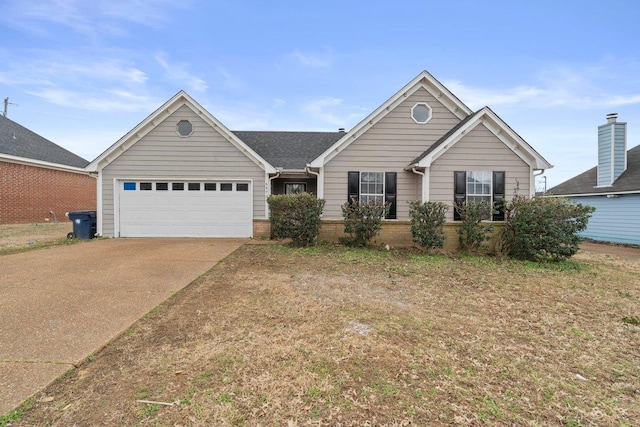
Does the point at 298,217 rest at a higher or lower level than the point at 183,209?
lower

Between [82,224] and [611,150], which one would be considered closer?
[82,224]

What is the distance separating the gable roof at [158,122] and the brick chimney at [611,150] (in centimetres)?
1507

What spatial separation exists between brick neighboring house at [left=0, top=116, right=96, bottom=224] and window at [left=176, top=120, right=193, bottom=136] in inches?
277

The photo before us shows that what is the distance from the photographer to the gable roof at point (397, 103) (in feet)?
37.2

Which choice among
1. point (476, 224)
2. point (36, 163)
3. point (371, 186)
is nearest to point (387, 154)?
point (371, 186)

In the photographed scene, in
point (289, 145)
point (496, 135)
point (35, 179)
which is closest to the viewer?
point (496, 135)

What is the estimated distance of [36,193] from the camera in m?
17.6

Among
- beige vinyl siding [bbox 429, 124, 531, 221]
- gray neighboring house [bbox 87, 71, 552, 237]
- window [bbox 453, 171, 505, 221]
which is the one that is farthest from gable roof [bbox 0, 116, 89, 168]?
window [bbox 453, 171, 505, 221]

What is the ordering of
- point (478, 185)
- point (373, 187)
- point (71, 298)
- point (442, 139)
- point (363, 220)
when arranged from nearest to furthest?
point (71, 298) → point (363, 220) → point (478, 185) → point (442, 139) → point (373, 187)

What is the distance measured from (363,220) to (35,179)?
1937 cm

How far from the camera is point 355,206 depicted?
32.2 ft

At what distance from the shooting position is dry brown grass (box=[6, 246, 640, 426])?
2.30 meters

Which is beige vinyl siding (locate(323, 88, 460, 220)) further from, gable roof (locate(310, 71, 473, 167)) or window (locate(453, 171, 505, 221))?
window (locate(453, 171, 505, 221))

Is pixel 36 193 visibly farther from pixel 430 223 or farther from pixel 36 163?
pixel 430 223
